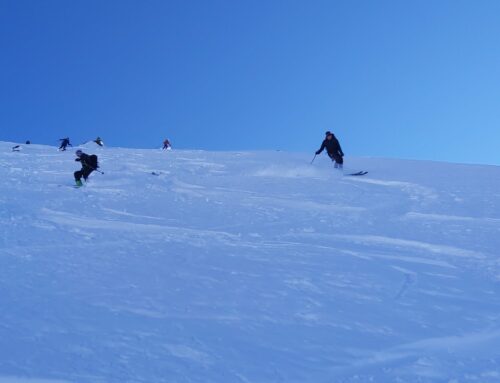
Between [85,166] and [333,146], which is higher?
[333,146]

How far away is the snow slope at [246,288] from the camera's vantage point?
3670mm

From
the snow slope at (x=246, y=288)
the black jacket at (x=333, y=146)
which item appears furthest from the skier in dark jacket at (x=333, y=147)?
the snow slope at (x=246, y=288)

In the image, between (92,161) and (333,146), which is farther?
(333,146)

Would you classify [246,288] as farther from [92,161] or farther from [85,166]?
[92,161]

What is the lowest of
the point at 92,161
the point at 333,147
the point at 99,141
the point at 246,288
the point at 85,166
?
the point at 246,288

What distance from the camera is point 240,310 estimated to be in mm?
4695

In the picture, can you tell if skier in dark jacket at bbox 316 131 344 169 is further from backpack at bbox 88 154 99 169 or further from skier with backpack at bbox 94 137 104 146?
skier with backpack at bbox 94 137 104 146

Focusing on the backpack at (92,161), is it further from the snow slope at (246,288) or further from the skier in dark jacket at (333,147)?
the skier in dark jacket at (333,147)

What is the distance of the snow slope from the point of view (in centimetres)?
367

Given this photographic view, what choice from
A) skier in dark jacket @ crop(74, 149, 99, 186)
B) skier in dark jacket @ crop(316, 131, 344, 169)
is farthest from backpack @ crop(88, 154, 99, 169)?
skier in dark jacket @ crop(316, 131, 344, 169)

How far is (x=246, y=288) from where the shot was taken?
5336 millimetres

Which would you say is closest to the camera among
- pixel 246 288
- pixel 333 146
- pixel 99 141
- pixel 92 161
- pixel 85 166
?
pixel 246 288

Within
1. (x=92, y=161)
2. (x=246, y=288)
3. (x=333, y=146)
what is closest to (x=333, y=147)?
(x=333, y=146)

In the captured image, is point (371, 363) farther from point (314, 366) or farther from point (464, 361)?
point (464, 361)
